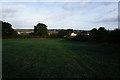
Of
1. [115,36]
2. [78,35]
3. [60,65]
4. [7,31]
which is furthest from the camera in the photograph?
[7,31]

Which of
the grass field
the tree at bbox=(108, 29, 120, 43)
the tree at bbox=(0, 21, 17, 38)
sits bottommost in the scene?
the grass field

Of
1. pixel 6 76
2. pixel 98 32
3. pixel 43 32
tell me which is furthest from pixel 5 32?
pixel 6 76

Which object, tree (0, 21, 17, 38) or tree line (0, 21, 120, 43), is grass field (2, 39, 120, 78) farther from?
tree (0, 21, 17, 38)

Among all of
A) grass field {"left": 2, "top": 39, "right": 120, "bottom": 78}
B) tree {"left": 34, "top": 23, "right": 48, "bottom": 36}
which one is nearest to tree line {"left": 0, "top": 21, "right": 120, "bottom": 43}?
tree {"left": 34, "top": 23, "right": 48, "bottom": 36}

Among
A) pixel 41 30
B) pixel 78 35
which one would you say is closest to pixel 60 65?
pixel 78 35

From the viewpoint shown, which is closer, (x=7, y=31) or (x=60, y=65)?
(x=60, y=65)

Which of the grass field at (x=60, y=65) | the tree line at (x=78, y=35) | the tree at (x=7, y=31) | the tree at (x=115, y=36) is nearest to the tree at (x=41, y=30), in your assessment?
the tree line at (x=78, y=35)

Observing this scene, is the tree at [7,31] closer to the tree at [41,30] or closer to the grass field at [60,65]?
the tree at [41,30]

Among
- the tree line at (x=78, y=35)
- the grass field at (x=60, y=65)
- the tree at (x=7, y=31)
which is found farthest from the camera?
the tree at (x=7, y=31)

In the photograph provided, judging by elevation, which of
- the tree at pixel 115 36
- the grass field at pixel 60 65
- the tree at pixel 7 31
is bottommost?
the grass field at pixel 60 65

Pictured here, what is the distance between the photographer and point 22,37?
29.1 metres

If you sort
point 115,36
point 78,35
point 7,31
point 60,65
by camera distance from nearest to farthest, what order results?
point 60,65 < point 115,36 < point 78,35 < point 7,31

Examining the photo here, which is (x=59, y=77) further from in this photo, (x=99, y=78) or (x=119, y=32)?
(x=119, y=32)

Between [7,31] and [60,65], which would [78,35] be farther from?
[60,65]
